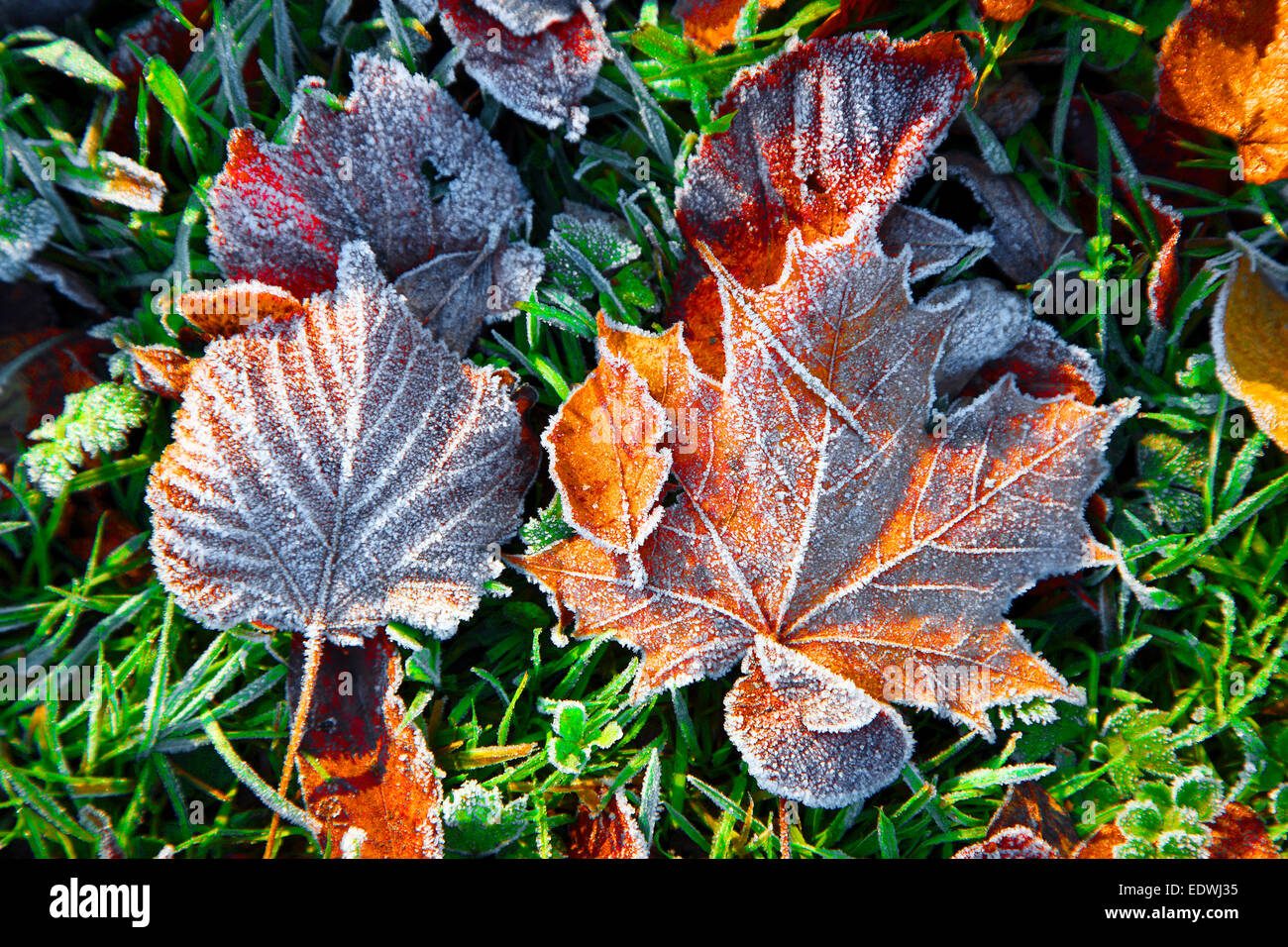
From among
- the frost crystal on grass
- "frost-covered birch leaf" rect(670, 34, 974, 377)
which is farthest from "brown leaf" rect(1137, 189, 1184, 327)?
the frost crystal on grass

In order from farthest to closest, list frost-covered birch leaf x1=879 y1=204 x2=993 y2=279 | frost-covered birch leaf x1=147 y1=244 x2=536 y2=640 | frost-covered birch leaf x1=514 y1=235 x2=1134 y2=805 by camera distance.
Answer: frost-covered birch leaf x1=879 y1=204 x2=993 y2=279
frost-covered birch leaf x1=147 y1=244 x2=536 y2=640
frost-covered birch leaf x1=514 y1=235 x2=1134 y2=805

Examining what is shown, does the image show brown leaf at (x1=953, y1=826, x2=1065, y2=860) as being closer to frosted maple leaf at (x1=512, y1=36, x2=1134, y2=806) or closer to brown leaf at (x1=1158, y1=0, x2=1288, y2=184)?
frosted maple leaf at (x1=512, y1=36, x2=1134, y2=806)

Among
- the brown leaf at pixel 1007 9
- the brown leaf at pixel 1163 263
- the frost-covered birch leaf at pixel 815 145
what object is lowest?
the brown leaf at pixel 1163 263

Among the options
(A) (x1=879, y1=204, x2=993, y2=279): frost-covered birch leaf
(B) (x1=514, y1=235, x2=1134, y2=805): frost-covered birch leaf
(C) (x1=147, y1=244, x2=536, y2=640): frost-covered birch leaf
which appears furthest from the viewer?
(A) (x1=879, y1=204, x2=993, y2=279): frost-covered birch leaf

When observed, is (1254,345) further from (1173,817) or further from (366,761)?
(366,761)

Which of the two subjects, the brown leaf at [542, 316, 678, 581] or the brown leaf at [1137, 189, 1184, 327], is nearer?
the brown leaf at [542, 316, 678, 581]

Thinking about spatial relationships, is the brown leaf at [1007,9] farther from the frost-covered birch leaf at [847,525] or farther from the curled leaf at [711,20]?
the frost-covered birch leaf at [847,525]

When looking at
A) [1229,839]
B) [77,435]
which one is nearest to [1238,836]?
[1229,839]

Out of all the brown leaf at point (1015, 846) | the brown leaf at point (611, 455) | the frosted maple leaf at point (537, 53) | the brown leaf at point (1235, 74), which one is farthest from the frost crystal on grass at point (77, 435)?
the brown leaf at point (1235, 74)
